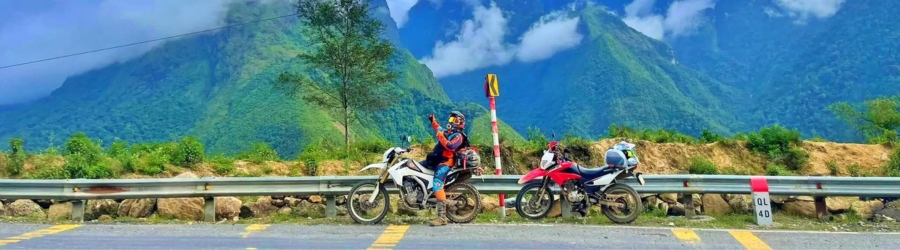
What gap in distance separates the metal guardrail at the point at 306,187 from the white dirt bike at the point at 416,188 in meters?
0.32

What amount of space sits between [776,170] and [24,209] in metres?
14.6

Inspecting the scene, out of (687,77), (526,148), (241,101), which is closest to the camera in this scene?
(526,148)

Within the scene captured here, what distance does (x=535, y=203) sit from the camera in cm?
835

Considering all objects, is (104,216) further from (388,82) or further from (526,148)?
(388,82)

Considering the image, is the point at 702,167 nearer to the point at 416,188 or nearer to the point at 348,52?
the point at 416,188

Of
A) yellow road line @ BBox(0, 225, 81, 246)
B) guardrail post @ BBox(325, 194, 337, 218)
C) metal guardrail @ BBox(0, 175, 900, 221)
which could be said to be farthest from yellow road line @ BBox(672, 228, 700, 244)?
yellow road line @ BBox(0, 225, 81, 246)

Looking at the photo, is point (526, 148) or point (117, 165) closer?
point (117, 165)

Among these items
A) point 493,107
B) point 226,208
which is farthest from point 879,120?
point 226,208

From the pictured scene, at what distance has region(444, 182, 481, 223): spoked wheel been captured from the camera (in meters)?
7.99

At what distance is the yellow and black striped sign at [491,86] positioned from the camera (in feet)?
28.6

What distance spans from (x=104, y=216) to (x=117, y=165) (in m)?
4.26

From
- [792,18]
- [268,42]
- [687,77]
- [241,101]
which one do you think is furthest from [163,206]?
[792,18]

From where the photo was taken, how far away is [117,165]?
490 inches

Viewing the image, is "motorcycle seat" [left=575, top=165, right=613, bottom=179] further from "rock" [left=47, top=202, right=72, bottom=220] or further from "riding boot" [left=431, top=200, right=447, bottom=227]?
"rock" [left=47, top=202, right=72, bottom=220]
